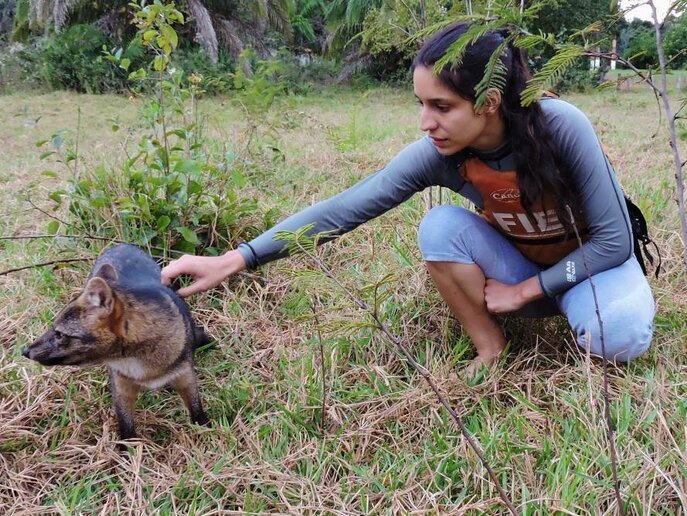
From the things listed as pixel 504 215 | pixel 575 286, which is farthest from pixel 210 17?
pixel 575 286

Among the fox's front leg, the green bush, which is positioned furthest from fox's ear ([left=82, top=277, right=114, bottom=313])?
the green bush

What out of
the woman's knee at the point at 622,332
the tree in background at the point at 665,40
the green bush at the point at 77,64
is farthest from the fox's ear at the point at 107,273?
the green bush at the point at 77,64

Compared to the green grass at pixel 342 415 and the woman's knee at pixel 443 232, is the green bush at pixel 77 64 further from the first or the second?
the woman's knee at pixel 443 232

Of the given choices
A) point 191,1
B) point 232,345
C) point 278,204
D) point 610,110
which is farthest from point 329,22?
point 232,345

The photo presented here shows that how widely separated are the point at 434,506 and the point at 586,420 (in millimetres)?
610

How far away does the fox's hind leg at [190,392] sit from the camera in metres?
2.28

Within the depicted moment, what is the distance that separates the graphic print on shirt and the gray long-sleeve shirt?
42mm

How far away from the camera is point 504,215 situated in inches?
95.7

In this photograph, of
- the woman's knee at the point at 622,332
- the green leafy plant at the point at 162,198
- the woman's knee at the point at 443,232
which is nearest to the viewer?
the woman's knee at the point at 622,332

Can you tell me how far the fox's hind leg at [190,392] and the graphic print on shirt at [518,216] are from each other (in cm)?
127

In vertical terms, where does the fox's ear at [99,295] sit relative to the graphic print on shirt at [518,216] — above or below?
below

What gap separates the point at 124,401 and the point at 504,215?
5.12 feet

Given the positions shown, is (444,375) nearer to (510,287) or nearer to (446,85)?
(510,287)

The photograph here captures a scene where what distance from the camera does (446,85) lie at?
2.00 metres
